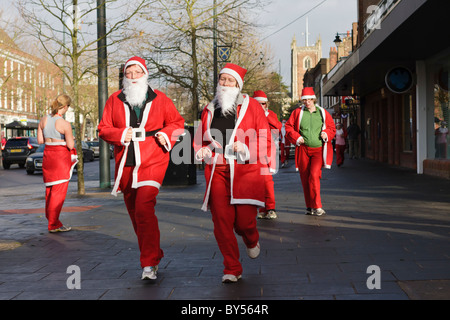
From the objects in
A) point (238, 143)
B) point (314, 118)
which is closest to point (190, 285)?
point (238, 143)

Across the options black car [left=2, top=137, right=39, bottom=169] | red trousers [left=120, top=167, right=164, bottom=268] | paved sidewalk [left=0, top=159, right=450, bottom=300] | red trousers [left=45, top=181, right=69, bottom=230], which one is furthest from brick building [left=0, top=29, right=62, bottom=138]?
red trousers [left=120, top=167, right=164, bottom=268]

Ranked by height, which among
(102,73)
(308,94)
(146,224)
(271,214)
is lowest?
(271,214)

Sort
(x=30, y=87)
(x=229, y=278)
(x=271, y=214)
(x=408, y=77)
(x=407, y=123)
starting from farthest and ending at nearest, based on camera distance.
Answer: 1. (x=30, y=87)
2. (x=407, y=123)
3. (x=408, y=77)
4. (x=271, y=214)
5. (x=229, y=278)

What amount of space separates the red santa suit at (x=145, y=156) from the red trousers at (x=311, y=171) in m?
3.62

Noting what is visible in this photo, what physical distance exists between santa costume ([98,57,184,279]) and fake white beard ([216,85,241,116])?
0.48 m

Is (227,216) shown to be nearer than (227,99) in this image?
Yes

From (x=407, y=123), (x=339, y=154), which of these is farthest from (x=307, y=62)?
(x=407, y=123)

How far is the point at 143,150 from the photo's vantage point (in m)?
5.16

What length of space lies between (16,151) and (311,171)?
85.1 ft

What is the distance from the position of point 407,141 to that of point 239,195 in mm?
17185

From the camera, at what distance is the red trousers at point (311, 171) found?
8594 millimetres

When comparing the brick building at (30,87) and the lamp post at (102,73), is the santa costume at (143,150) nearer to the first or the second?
the lamp post at (102,73)

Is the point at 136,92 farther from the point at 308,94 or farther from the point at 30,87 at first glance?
the point at 30,87

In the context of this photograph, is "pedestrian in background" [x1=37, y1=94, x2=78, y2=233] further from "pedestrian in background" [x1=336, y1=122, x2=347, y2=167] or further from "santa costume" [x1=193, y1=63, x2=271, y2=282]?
"pedestrian in background" [x1=336, y1=122, x2=347, y2=167]
